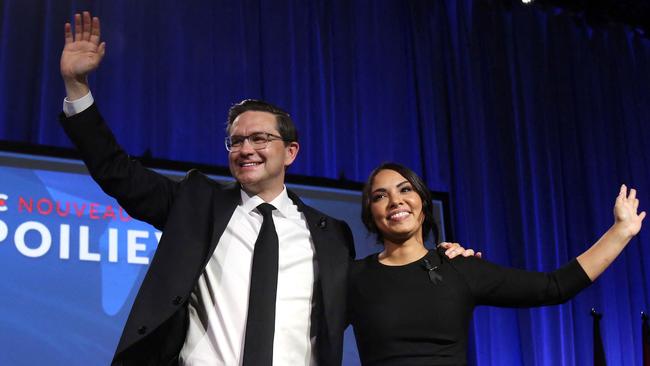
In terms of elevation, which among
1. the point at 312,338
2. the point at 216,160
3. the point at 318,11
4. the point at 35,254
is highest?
the point at 318,11

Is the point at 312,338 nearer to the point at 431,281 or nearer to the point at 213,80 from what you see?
the point at 431,281

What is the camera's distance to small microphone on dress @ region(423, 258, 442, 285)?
2.02 meters

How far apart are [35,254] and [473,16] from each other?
118 inches

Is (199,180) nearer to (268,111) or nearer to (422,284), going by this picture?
(268,111)

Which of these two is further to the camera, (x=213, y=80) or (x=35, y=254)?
(x=213, y=80)

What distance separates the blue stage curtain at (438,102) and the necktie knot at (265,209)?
5.72 feet

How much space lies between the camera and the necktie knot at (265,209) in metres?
2.09

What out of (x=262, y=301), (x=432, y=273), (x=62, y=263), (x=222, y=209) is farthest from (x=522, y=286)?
(x=62, y=263)

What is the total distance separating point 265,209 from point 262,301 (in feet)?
0.91

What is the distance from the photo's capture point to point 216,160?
3.89 m

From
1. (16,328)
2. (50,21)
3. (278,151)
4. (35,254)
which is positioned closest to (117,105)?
(50,21)

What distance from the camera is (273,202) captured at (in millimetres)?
2170

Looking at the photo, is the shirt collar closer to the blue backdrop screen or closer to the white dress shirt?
the white dress shirt

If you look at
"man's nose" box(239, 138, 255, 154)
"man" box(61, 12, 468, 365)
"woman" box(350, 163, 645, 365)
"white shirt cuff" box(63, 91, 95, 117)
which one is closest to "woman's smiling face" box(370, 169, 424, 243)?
"woman" box(350, 163, 645, 365)
